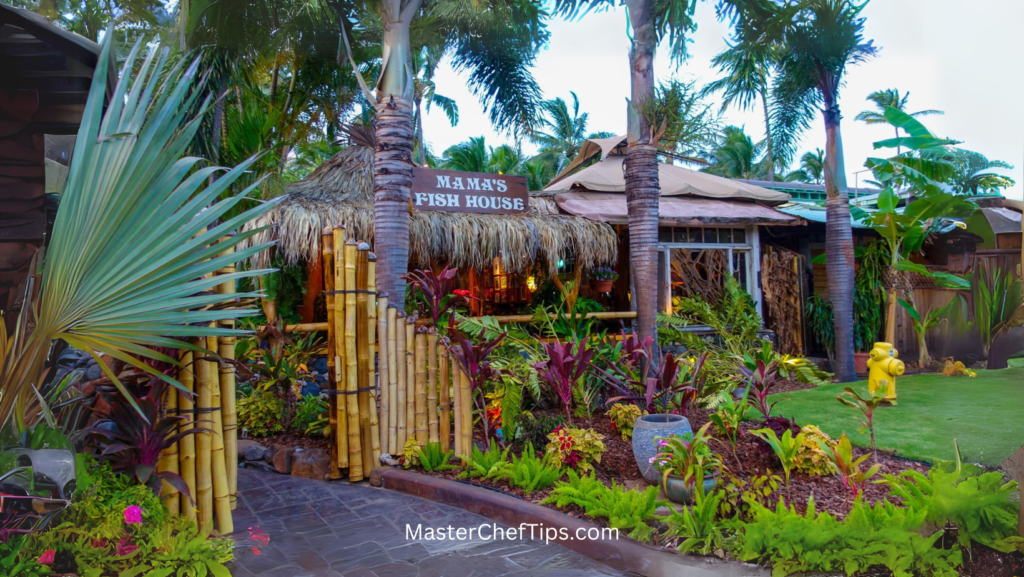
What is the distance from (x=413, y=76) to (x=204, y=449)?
7.00m

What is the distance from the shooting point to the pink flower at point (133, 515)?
2611 millimetres

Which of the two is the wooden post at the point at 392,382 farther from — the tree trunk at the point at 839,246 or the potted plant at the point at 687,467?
the tree trunk at the point at 839,246

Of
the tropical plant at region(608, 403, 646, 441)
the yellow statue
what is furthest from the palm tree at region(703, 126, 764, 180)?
the tropical plant at region(608, 403, 646, 441)

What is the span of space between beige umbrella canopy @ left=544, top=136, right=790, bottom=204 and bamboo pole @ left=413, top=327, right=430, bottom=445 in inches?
246

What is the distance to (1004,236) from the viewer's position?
1108 centimetres

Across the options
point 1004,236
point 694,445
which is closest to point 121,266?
point 694,445

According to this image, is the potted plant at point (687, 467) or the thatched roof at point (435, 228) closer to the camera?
the potted plant at point (687, 467)

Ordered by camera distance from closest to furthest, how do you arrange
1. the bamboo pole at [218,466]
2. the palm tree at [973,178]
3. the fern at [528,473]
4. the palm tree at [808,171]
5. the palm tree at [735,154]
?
the bamboo pole at [218,466], the fern at [528,473], the palm tree at [973,178], the palm tree at [735,154], the palm tree at [808,171]

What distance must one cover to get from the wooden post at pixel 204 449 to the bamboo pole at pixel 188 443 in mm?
24

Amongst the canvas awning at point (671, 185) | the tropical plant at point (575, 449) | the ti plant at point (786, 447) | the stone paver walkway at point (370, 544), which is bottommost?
the stone paver walkway at point (370, 544)

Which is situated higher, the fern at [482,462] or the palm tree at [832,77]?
the palm tree at [832,77]

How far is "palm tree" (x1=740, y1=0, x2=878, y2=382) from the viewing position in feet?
27.7

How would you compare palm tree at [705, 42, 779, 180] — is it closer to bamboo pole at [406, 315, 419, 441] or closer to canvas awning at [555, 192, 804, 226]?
canvas awning at [555, 192, 804, 226]

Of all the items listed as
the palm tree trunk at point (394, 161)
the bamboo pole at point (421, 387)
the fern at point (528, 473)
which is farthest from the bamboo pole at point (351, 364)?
the palm tree trunk at point (394, 161)
